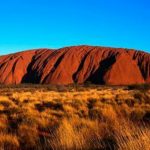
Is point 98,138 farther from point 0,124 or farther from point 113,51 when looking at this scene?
point 113,51

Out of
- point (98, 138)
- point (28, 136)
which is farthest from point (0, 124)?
point (98, 138)

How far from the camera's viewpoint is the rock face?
266 ft

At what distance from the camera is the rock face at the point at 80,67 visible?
81.2 meters

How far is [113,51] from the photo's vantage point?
3462 inches

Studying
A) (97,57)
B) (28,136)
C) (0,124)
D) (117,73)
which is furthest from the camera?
(97,57)

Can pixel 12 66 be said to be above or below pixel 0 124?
above

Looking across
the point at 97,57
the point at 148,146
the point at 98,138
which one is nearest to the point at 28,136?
the point at 98,138

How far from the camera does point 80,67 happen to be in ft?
281

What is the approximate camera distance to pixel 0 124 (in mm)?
10930

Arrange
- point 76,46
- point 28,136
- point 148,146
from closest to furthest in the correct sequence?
point 148,146 < point 28,136 < point 76,46

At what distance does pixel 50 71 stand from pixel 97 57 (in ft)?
37.4

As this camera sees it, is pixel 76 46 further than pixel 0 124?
Yes

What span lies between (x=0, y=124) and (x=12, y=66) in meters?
81.0

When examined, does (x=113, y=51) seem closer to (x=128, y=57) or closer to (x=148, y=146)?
(x=128, y=57)
